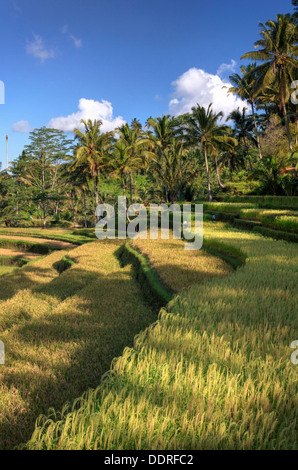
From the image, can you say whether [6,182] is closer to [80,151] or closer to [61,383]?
[80,151]

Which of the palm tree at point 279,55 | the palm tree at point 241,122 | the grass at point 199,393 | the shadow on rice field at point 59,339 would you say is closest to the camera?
the grass at point 199,393

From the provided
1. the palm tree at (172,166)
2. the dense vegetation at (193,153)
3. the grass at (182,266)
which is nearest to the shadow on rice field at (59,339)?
the grass at (182,266)

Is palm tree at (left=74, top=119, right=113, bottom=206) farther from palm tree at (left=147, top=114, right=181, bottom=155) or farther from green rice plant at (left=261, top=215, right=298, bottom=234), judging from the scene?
green rice plant at (left=261, top=215, right=298, bottom=234)

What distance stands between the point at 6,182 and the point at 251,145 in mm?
34480

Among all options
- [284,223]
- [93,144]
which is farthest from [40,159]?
[284,223]

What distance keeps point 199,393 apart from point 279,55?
24.3 meters

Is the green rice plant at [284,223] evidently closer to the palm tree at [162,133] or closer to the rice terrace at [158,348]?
the rice terrace at [158,348]

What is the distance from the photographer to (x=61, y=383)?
3.53 m

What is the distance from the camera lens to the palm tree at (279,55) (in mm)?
19620

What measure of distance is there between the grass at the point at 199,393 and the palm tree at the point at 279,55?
65.4 ft

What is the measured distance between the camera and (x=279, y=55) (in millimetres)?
20000

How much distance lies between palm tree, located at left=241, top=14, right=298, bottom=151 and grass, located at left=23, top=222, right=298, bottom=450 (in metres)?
19.9

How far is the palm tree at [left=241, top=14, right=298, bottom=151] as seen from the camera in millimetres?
19620

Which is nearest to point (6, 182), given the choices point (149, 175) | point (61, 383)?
point (149, 175)
